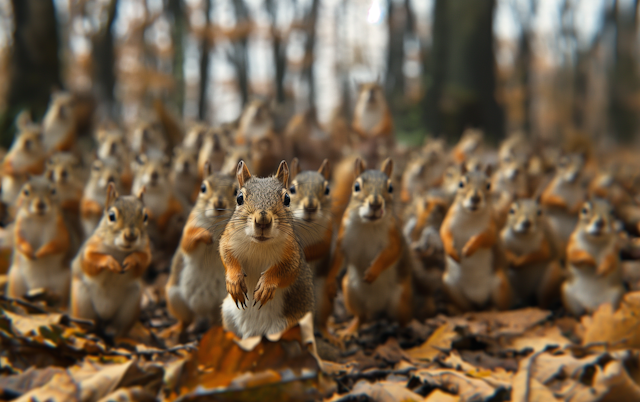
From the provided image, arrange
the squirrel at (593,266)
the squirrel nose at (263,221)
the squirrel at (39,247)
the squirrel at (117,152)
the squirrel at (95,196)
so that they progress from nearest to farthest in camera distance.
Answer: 1. the squirrel nose at (263,221)
2. the squirrel at (39,247)
3. the squirrel at (593,266)
4. the squirrel at (95,196)
5. the squirrel at (117,152)

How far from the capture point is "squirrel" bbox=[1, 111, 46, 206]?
13.6 ft

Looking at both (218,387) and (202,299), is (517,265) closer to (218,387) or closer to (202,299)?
(202,299)

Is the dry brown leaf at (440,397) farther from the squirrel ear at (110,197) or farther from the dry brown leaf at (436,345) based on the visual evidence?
the squirrel ear at (110,197)

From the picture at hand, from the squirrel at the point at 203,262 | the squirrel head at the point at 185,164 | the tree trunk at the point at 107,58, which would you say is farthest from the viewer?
the tree trunk at the point at 107,58

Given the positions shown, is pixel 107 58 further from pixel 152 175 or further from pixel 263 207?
pixel 263 207

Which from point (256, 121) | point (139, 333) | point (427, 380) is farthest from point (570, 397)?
point (256, 121)

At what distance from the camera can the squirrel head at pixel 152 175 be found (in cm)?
352

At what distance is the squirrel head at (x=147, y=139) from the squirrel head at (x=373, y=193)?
290 centimetres

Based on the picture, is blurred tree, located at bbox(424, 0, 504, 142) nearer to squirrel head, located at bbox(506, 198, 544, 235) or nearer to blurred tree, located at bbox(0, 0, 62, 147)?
squirrel head, located at bbox(506, 198, 544, 235)

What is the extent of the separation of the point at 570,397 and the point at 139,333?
7.73ft

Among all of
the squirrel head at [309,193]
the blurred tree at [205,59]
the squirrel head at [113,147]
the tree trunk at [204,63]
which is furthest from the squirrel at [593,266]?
the blurred tree at [205,59]

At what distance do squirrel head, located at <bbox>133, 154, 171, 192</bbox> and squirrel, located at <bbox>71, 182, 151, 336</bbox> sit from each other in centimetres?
92

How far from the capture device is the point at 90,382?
1.81 m

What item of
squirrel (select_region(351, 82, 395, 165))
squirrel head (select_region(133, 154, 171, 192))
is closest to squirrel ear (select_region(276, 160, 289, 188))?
squirrel head (select_region(133, 154, 171, 192))
